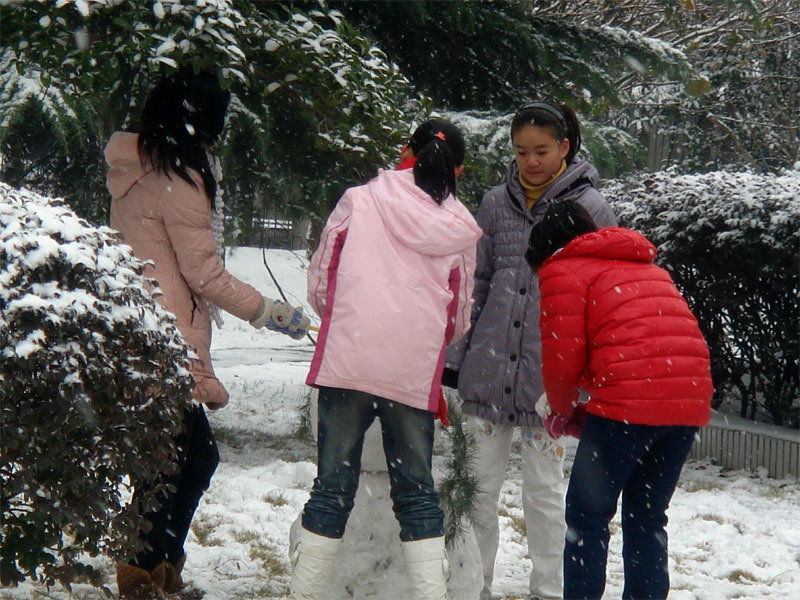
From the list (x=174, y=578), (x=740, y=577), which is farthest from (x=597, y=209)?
(x=174, y=578)

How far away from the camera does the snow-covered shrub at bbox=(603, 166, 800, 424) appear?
5.88 metres

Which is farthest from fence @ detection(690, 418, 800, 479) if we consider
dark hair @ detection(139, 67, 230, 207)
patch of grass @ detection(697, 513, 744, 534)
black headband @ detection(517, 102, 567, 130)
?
dark hair @ detection(139, 67, 230, 207)

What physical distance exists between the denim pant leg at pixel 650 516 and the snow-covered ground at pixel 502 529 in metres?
0.74

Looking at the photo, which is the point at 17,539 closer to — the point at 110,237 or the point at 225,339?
the point at 110,237

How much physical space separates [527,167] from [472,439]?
101 cm

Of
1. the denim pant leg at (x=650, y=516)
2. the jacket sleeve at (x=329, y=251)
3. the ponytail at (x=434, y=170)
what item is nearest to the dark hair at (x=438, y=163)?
the ponytail at (x=434, y=170)

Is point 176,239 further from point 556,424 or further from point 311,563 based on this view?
point 556,424

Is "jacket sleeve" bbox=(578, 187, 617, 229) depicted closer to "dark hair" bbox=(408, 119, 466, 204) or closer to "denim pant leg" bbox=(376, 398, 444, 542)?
"dark hair" bbox=(408, 119, 466, 204)

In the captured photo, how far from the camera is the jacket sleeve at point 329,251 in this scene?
114 inches

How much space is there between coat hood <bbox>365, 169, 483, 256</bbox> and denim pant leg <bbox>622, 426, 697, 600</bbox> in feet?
2.93

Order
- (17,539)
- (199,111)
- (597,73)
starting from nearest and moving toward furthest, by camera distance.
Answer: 1. (17,539)
2. (199,111)
3. (597,73)

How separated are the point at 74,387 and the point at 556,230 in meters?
1.53

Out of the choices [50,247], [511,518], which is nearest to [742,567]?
[511,518]

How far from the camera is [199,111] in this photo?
332 centimetres
